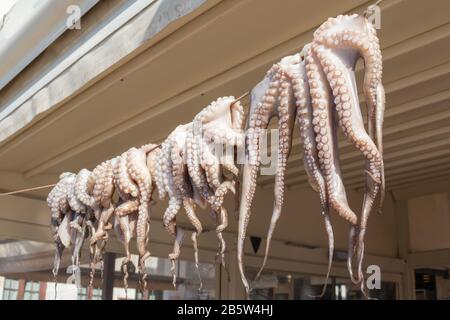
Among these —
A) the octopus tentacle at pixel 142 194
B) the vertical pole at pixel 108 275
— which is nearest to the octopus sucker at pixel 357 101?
the octopus tentacle at pixel 142 194

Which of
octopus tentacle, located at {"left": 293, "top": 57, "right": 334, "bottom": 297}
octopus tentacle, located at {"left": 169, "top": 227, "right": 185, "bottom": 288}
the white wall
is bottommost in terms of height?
octopus tentacle, located at {"left": 169, "top": 227, "right": 185, "bottom": 288}

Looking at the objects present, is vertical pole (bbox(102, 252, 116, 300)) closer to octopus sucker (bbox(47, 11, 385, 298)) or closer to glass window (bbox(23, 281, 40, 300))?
glass window (bbox(23, 281, 40, 300))

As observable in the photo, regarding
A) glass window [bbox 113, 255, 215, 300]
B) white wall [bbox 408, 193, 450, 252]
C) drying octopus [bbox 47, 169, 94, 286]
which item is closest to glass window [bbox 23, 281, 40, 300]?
glass window [bbox 113, 255, 215, 300]

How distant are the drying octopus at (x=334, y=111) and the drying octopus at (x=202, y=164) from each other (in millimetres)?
235

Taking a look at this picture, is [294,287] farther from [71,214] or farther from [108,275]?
[71,214]

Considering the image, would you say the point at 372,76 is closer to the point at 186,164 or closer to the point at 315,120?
the point at 315,120

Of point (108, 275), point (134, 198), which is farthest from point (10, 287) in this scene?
point (134, 198)

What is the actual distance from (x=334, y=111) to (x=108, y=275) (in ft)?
13.6

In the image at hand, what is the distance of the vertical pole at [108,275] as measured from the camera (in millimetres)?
4691

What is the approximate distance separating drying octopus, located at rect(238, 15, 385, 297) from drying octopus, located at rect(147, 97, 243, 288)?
0.23 m

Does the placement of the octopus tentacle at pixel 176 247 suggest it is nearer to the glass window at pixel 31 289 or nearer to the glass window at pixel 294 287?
the glass window at pixel 31 289

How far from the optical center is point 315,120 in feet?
3.24

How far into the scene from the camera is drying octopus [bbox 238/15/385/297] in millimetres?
942

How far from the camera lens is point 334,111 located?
1.01 m
